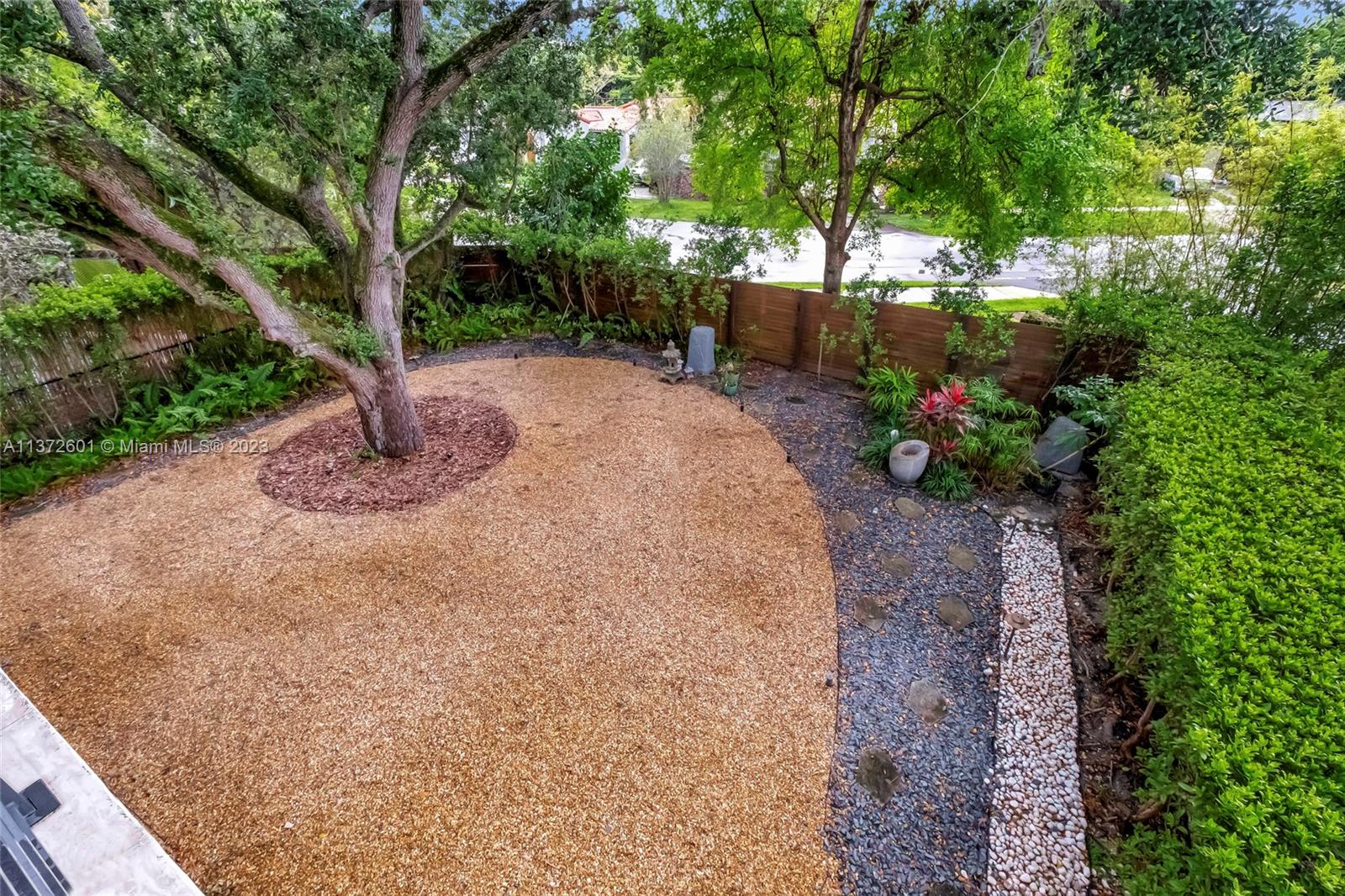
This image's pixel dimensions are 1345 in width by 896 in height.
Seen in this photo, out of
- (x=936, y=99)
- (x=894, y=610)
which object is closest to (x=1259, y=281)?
(x=936, y=99)

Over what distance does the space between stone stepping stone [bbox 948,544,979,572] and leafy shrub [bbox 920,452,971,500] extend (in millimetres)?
597

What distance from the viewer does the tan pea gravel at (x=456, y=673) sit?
211 cm

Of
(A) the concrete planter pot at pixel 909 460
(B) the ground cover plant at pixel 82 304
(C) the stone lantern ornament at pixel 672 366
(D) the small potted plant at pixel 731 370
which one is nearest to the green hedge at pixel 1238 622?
(A) the concrete planter pot at pixel 909 460

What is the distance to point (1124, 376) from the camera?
4586 millimetres

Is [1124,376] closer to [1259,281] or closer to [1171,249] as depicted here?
[1259,281]

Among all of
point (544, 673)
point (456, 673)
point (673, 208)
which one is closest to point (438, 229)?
point (456, 673)

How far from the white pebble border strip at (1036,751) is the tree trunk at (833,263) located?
410cm

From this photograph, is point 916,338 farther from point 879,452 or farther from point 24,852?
point 24,852

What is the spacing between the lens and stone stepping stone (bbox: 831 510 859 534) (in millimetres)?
3880

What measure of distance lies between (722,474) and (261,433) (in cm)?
443

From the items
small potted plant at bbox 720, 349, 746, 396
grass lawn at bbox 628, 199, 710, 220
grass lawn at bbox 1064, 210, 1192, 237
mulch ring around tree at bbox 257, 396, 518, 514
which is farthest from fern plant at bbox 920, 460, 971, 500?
grass lawn at bbox 628, 199, 710, 220

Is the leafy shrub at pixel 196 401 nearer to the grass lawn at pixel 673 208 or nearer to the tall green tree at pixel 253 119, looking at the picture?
the tall green tree at pixel 253 119

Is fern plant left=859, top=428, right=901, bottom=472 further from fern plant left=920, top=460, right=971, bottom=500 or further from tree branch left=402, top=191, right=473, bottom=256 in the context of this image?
tree branch left=402, top=191, right=473, bottom=256

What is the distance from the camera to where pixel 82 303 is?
4.58 metres
